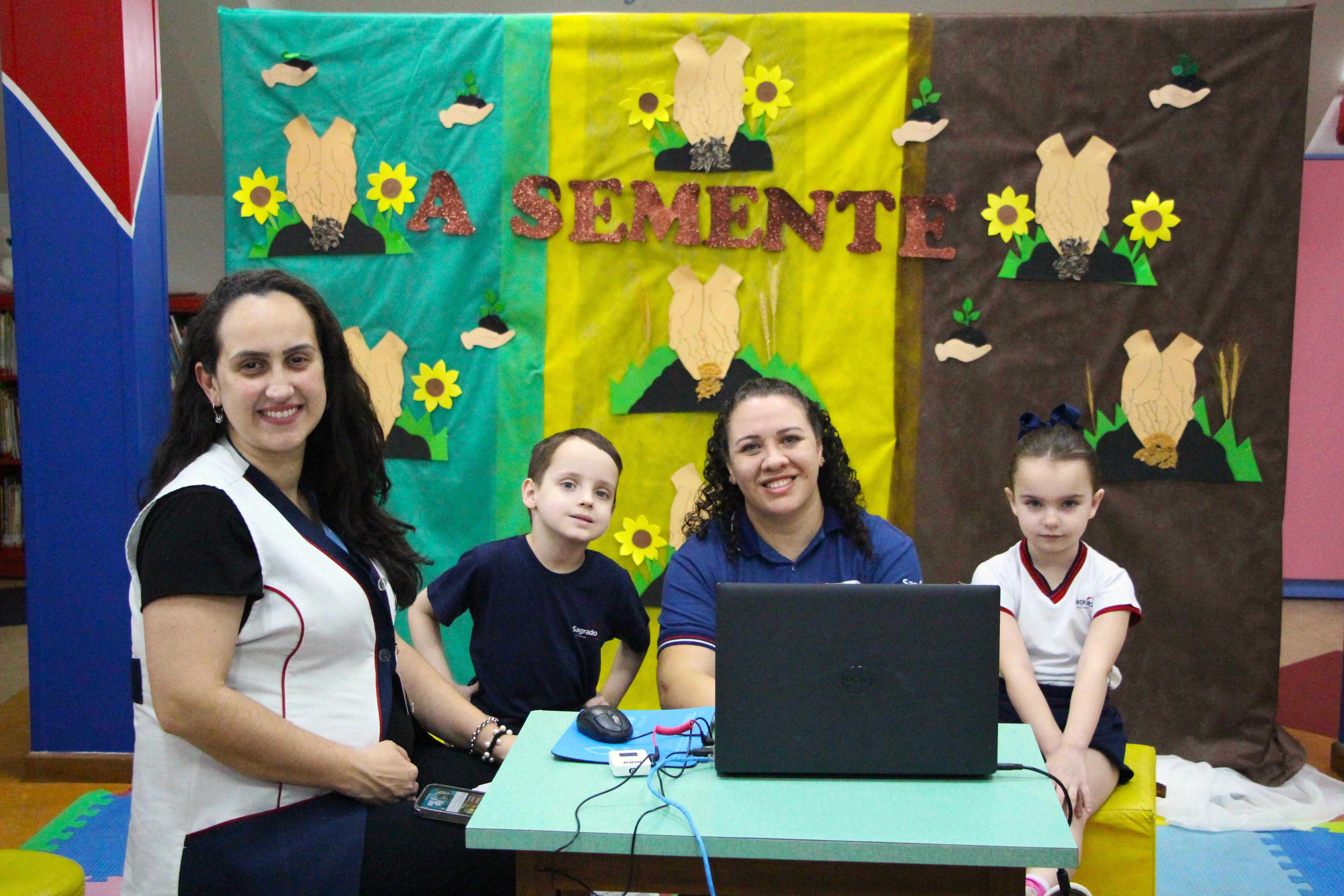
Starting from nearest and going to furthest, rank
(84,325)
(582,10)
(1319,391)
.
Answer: (84,325) < (582,10) < (1319,391)

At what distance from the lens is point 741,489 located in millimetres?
2049

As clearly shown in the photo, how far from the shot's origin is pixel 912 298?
3178mm

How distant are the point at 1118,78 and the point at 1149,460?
A: 1133mm

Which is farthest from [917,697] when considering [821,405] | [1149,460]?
Answer: [1149,460]

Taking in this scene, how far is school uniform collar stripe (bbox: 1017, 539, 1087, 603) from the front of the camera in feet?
7.14

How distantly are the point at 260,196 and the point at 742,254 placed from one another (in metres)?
1.45

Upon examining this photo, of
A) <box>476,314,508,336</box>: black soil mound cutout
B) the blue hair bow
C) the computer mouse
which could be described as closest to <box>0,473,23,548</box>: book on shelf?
<box>476,314,508,336</box>: black soil mound cutout

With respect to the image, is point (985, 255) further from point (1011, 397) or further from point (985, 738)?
point (985, 738)

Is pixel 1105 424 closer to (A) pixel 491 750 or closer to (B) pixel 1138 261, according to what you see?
(B) pixel 1138 261

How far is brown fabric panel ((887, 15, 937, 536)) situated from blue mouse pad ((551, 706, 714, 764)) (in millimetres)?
1737

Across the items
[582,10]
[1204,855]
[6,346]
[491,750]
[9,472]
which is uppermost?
[582,10]

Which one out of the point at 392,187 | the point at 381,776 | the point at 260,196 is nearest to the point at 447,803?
the point at 381,776

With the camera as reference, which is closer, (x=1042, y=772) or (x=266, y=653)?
(x=1042, y=772)

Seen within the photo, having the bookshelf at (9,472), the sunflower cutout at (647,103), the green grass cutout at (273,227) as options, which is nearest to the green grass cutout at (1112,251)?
the sunflower cutout at (647,103)
